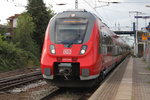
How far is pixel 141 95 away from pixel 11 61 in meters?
17.9

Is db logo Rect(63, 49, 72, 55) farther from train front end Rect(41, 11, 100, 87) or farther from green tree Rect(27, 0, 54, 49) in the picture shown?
green tree Rect(27, 0, 54, 49)

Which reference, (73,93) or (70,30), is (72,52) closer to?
(70,30)

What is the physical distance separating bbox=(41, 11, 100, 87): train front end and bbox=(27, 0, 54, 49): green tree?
1084 inches

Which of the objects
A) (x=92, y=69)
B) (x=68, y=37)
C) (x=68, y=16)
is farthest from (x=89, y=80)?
(x=68, y=16)

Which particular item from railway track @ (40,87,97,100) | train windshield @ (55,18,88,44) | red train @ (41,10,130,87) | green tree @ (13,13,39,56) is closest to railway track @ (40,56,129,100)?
railway track @ (40,87,97,100)

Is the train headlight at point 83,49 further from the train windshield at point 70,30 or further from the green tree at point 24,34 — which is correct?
the green tree at point 24,34

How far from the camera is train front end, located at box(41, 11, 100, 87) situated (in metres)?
11.2

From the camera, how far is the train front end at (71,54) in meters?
11.2

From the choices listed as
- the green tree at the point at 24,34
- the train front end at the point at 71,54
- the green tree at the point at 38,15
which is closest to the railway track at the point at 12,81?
the train front end at the point at 71,54

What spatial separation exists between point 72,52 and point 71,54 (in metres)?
0.09

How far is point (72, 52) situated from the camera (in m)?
11.3

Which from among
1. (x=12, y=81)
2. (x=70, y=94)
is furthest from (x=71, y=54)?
(x=12, y=81)

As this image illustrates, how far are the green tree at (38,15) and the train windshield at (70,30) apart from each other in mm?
27340

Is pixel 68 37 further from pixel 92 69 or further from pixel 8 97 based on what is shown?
pixel 8 97
